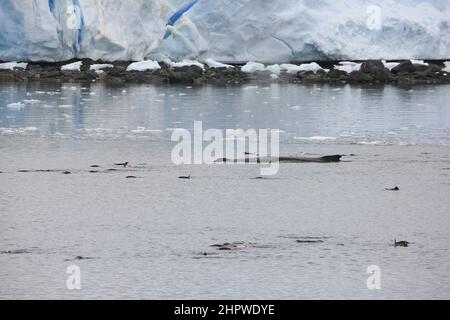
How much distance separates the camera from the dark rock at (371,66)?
27.6m

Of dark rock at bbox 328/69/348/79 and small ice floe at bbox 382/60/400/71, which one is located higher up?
small ice floe at bbox 382/60/400/71

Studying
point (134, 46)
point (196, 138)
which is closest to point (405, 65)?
point (134, 46)

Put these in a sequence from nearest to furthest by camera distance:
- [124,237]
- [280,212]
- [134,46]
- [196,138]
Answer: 1. [124,237]
2. [280,212]
3. [196,138]
4. [134,46]

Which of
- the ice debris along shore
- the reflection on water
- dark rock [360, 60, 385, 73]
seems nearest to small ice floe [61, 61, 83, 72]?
the ice debris along shore

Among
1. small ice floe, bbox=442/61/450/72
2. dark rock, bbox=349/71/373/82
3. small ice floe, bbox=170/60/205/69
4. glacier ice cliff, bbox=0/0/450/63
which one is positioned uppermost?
glacier ice cliff, bbox=0/0/450/63

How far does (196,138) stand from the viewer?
44.1 feet

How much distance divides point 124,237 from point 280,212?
160 cm

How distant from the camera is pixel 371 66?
27.8 meters

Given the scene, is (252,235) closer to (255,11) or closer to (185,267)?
(185,267)

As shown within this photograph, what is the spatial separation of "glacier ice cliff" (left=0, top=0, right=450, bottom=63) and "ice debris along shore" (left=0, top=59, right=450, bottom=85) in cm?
37

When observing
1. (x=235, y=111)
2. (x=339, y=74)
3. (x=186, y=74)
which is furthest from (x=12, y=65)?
(x=235, y=111)

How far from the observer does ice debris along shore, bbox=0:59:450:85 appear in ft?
86.1

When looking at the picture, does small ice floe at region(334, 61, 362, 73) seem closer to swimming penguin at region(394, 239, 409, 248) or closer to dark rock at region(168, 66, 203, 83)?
dark rock at region(168, 66, 203, 83)

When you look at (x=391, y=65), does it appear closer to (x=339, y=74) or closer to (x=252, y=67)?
(x=339, y=74)
